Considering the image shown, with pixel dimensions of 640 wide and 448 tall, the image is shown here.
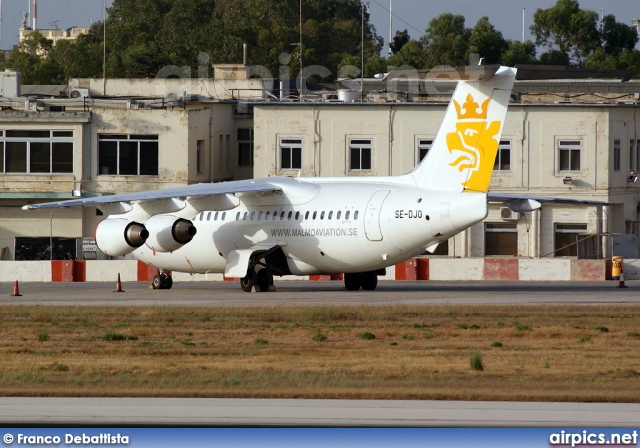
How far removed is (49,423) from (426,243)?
20297 mm

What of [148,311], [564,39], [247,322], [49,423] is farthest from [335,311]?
[564,39]

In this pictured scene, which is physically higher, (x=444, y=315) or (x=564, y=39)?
(x=564, y=39)

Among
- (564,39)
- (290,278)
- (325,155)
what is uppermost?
(564,39)

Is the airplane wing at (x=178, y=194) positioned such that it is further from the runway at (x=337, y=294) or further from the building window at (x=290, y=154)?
the building window at (x=290, y=154)

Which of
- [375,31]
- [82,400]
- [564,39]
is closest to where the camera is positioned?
[82,400]

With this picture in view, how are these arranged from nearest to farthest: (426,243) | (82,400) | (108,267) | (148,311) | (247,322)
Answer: (82,400) < (247,322) < (148,311) < (426,243) < (108,267)

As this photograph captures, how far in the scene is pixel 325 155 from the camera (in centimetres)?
5369

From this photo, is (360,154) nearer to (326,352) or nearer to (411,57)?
(326,352)

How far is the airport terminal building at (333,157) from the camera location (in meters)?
51.7

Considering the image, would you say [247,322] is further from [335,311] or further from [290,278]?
[290,278]

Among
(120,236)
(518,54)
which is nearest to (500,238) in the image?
(120,236)

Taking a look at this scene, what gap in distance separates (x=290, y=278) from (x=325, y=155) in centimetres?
925

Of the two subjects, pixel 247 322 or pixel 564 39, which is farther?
pixel 564 39
